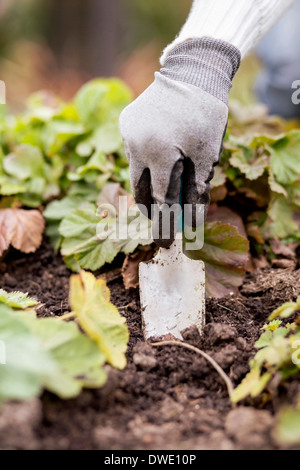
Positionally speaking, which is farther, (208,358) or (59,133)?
(59,133)

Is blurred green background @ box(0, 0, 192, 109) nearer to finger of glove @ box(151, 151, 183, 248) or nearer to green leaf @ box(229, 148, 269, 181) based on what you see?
green leaf @ box(229, 148, 269, 181)

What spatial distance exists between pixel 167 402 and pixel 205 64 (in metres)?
0.93

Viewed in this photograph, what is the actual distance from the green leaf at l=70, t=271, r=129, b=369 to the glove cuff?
0.62 meters

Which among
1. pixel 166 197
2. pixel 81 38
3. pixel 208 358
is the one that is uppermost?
pixel 81 38

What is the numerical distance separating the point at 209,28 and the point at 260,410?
3.63ft

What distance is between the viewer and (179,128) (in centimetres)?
135

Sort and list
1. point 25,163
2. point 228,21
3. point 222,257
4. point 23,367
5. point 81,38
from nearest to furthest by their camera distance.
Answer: point 23,367 < point 228,21 < point 222,257 < point 25,163 < point 81,38

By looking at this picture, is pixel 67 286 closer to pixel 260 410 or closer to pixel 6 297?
pixel 6 297

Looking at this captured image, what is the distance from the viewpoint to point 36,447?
0.99 meters

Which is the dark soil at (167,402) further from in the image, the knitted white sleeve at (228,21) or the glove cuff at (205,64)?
the knitted white sleeve at (228,21)

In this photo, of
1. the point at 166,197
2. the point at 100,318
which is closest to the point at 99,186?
the point at 166,197

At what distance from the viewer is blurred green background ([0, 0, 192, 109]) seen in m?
5.23

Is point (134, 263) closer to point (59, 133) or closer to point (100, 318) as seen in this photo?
point (100, 318)
